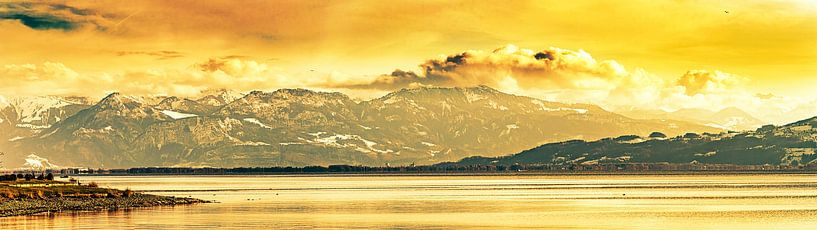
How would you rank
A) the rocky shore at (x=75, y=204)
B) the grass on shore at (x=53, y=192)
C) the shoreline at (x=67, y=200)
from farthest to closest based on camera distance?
the grass on shore at (x=53, y=192), the shoreline at (x=67, y=200), the rocky shore at (x=75, y=204)

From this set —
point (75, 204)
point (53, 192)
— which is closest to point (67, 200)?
point (75, 204)

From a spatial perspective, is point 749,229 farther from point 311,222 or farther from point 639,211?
point 311,222

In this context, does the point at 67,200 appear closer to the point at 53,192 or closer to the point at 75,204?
the point at 75,204

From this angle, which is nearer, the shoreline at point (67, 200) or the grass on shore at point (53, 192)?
the shoreline at point (67, 200)

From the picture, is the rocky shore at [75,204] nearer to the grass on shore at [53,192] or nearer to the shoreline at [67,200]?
the shoreline at [67,200]

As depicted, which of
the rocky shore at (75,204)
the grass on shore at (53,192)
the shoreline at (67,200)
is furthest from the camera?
the grass on shore at (53,192)

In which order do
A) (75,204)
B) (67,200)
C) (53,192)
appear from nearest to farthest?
(75,204)
(67,200)
(53,192)

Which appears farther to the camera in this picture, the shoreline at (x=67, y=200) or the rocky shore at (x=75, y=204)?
the shoreline at (x=67, y=200)

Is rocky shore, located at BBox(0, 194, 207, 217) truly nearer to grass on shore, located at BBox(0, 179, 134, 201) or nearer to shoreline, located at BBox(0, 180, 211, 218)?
shoreline, located at BBox(0, 180, 211, 218)

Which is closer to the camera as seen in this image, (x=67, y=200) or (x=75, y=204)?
(x=75, y=204)

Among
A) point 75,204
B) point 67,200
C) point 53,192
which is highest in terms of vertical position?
point 53,192

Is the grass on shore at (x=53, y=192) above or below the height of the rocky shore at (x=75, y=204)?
above

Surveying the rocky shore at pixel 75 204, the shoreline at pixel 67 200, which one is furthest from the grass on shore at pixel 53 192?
the rocky shore at pixel 75 204

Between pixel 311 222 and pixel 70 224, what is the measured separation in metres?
23.4
